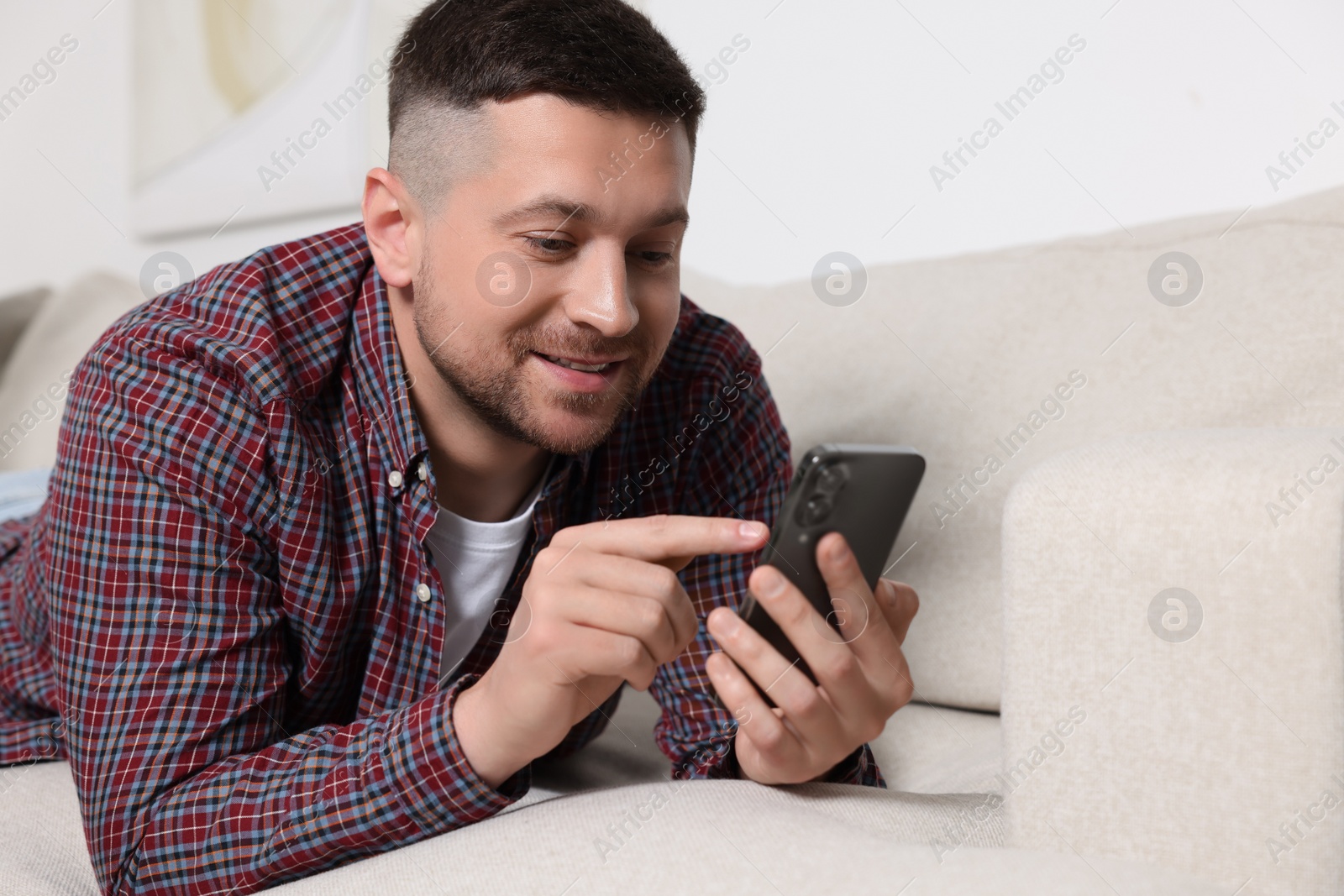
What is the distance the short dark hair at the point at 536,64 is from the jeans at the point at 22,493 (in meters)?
0.86

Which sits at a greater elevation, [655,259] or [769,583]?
[655,259]

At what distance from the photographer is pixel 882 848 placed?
598 mm

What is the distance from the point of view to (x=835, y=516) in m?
0.71

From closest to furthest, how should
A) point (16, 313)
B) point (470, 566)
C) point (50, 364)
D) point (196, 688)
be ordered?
point (196, 688) < point (470, 566) < point (50, 364) < point (16, 313)

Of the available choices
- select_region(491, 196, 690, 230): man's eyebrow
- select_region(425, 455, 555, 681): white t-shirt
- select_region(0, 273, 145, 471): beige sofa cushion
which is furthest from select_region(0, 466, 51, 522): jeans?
select_region(491, 196, 690, 230): man's eyebrow

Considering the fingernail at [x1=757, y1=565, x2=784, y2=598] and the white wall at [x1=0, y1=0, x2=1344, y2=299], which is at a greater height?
the white wall at [x1=0, y1=0, x2=1344, y2=299]

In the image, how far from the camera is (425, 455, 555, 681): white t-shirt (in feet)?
3.43

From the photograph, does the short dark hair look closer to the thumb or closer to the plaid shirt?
the plaid shirt

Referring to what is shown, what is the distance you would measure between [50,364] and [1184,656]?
78.9 inches

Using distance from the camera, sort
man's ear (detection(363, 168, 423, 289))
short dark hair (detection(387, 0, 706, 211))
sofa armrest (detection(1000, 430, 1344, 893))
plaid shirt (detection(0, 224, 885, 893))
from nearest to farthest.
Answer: sofa armrest (detection(1000, 430, 1344, 893)) → plaid shirt (detection(0, 224, 885, 893)) → short dark hair (detection(387, 0, 706, 211)) → man's ear (detection(363, 168, 423, 289))

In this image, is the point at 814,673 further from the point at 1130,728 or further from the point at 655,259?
the point at 655,259

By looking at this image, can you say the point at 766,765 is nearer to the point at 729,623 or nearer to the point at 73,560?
the point at 729,623

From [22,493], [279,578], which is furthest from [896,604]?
[22,493]

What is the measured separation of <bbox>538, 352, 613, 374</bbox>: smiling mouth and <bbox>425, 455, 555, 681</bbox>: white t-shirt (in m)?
0.19
